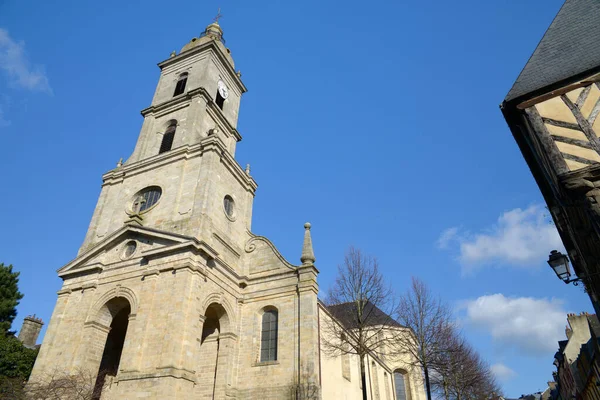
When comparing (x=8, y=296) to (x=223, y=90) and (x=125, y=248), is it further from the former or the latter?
(x=223, y=90)

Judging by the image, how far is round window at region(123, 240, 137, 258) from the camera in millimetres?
16272

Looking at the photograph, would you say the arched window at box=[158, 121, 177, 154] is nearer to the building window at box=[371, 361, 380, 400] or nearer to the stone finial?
the stone finial

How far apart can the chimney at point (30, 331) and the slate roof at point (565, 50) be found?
2817cm

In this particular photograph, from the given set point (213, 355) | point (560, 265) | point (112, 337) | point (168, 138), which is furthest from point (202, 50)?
point (560, 265)

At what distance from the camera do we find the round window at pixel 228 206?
18672 mm

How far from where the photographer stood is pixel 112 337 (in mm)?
17547

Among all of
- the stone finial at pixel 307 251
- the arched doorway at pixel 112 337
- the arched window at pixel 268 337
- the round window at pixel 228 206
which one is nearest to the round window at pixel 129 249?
the arched doorway at pixel 112 337

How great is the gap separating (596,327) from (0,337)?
2698 centimetres

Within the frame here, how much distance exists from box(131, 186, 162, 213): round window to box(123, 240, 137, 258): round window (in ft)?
6.78

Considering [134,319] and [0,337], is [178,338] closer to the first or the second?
[134,319]

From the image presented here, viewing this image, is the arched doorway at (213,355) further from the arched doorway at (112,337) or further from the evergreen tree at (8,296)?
the evergreen tree at (8,296)

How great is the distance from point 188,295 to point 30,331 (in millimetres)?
16993

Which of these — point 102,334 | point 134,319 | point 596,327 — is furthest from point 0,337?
point 596,327

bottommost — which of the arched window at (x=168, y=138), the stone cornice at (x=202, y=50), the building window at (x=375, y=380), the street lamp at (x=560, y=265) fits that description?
the street lamp at (x=560, y=265)
